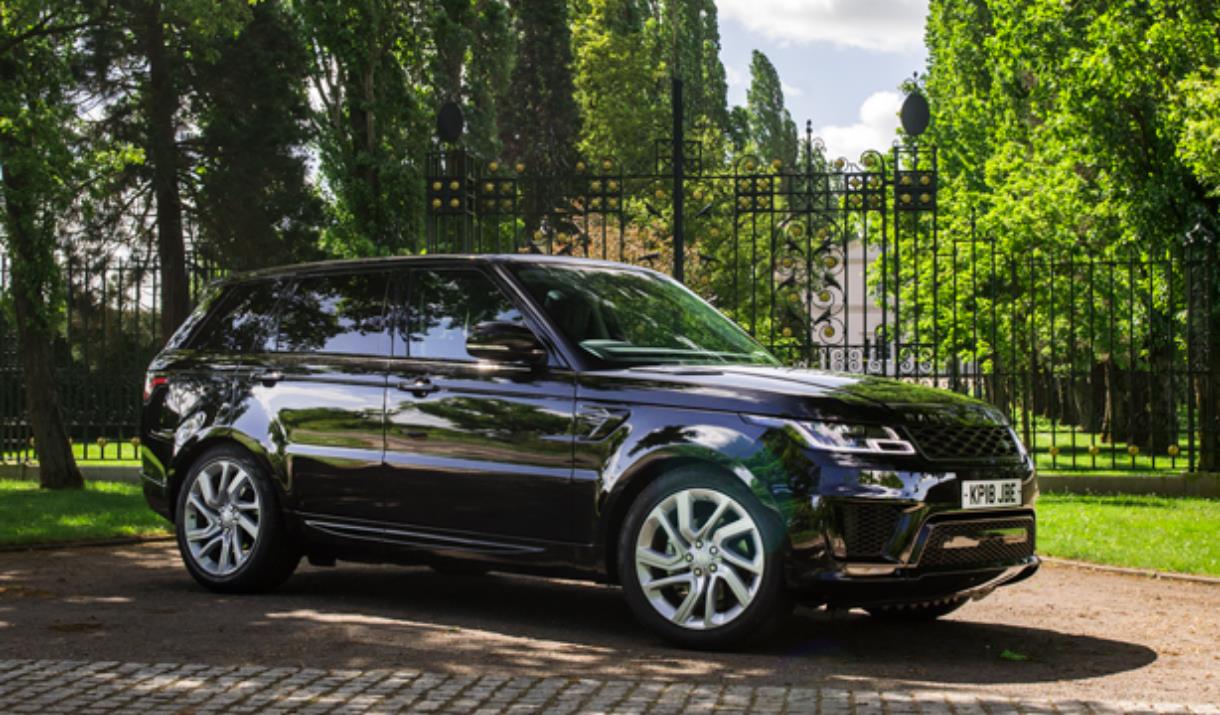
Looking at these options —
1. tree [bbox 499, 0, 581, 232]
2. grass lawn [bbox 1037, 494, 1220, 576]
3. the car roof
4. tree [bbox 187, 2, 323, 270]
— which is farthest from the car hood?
tree [bbox 499, 0, 581, 232]

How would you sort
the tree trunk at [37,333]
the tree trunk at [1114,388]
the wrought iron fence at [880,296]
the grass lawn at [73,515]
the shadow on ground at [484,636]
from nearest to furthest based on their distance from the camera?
the shadow on ground at [484,636] → the grass lawn at [73,515] → the wrought iron fence at [880,296] → the tree trunk at [37,333] → the tree trunk at [1114,388]

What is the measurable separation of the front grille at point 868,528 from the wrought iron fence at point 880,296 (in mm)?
7290

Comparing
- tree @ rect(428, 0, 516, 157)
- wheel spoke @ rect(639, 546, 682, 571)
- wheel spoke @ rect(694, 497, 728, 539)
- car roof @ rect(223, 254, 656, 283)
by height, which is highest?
tree @ rect(428, 0, 516, 157)

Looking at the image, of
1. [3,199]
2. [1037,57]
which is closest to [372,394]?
[3,199]

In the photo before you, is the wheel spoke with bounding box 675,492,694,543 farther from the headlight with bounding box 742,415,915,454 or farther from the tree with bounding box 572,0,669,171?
the tree with bounding box 572,0,669,171

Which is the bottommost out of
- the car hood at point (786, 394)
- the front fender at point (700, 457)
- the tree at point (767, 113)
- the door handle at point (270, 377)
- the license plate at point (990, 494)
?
the license plate at point (990, 494)

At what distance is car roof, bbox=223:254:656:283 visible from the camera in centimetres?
782

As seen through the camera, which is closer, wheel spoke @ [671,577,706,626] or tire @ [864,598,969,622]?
wheel spoke @ [671,577,706,626]

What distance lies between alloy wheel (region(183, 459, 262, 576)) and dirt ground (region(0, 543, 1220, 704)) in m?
0.23

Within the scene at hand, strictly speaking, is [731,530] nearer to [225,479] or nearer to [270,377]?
[270,377]

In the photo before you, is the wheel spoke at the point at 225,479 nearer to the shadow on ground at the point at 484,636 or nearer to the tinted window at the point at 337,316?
the shadow on ground at the point at 484,636

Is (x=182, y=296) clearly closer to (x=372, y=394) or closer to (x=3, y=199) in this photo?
(x=3, y=199)

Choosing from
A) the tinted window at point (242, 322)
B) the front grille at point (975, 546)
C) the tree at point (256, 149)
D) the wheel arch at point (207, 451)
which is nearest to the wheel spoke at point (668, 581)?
the front grille at point (975, 546)

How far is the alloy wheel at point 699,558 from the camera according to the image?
257 inches
